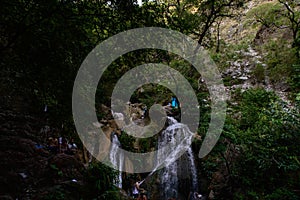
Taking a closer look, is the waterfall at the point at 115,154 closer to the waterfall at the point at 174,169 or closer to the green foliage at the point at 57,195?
the waterfall at the point at 174,169

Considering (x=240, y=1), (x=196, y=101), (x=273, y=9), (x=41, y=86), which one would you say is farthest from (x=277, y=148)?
(x=273, y=9)

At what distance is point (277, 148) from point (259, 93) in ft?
14.2

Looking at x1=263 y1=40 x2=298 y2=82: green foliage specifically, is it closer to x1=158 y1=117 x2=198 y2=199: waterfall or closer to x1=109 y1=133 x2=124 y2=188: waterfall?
x1=158 y1=117 x2=198 y2=199: waterfall

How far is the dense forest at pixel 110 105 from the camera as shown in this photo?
296cm

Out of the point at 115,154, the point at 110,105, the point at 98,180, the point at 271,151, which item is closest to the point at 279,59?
the point at 271,151

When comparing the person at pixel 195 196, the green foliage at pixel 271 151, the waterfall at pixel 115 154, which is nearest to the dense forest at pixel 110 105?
the green foliage at pixel 271 151

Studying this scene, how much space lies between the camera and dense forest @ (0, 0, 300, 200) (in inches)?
116

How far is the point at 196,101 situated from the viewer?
10305 mm

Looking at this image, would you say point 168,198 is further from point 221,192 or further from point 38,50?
point 38,50

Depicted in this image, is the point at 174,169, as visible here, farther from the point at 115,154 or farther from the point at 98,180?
the point at 98,180

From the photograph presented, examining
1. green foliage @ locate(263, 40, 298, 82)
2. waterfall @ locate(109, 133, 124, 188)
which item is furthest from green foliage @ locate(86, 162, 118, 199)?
green foliage @ locate(263, 40, 298, 82)

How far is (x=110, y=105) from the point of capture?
13492mm

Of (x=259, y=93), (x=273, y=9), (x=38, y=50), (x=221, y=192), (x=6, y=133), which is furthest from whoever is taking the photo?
(x=273, y=9)

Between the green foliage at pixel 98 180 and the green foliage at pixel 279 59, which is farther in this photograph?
the green foliage at pixel 279 59
